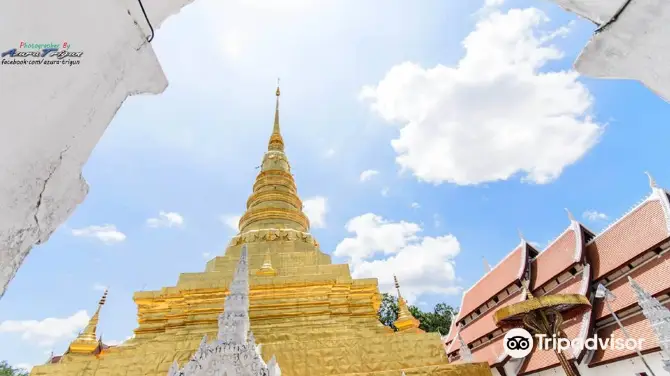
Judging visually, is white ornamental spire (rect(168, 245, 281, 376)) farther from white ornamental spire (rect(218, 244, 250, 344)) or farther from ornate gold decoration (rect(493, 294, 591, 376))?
ornate gold decoration (rect(493, 294, 591, 376))


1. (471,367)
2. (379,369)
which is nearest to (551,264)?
(471,367)

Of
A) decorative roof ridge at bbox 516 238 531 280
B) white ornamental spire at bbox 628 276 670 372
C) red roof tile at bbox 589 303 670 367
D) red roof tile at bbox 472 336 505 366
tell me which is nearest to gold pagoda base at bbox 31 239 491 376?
white ornamental spire at bbox 628 276 670 372

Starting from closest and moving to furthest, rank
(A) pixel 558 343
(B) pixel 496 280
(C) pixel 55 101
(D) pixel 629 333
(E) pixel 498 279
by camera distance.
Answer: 1. (C) pixel 55 101
2. (A) pixel 558 343
3. (D) pixel 629 333
4. (E) pixel 498 279
5. (B) pixel 496 280

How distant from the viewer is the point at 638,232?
10906 mm

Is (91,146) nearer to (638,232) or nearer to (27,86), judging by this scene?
(27,86)

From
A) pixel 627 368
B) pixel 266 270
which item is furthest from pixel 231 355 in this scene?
pixel 627 368

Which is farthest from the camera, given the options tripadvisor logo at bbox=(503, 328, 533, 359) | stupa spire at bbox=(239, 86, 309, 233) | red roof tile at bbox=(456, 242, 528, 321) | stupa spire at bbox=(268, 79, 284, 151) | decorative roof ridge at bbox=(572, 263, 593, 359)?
stupa spire at bbox=(268, 79, 284, 151)

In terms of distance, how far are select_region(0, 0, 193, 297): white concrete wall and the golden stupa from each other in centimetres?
679

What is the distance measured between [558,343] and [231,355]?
8792mm

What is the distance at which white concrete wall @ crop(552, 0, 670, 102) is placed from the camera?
1220mm

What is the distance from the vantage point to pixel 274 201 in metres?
13.9

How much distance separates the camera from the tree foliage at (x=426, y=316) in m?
26.5

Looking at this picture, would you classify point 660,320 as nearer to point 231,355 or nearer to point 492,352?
point 492,352

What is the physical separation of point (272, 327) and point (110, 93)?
8.46m
